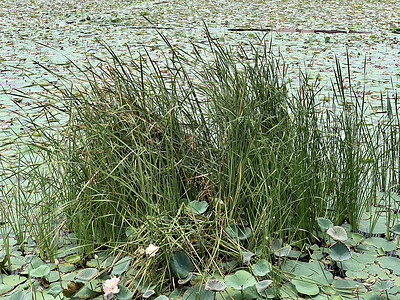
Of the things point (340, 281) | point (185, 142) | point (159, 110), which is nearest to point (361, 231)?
point (340, 281)

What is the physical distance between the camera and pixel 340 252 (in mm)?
1920

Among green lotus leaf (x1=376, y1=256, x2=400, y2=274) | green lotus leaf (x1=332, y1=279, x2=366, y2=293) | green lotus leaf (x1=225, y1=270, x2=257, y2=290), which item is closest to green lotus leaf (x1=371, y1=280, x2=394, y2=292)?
green lotus leaf (x1=332, y1=279, x2=366, y2=293)

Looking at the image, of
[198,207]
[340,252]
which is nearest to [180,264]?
[198,207]

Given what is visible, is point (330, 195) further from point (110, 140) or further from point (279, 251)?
point (110, 140)

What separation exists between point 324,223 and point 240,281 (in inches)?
22.3

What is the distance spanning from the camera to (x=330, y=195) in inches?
92.5

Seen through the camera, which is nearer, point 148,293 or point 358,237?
point 148,293

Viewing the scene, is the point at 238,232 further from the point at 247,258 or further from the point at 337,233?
the point at 337,233

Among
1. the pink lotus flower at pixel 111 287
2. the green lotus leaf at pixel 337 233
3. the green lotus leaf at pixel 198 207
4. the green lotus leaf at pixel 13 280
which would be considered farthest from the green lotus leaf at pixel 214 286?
the green lotus leaf at pixel 13 280

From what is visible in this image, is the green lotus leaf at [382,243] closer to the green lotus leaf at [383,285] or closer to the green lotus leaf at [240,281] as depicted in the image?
the green lotus leaf at [383,285]

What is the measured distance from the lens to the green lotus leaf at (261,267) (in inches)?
69.8

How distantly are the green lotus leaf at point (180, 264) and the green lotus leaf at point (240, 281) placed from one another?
7.5 inches

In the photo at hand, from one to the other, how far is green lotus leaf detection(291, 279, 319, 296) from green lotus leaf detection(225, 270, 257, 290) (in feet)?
0.64

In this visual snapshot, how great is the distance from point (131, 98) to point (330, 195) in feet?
3.62
